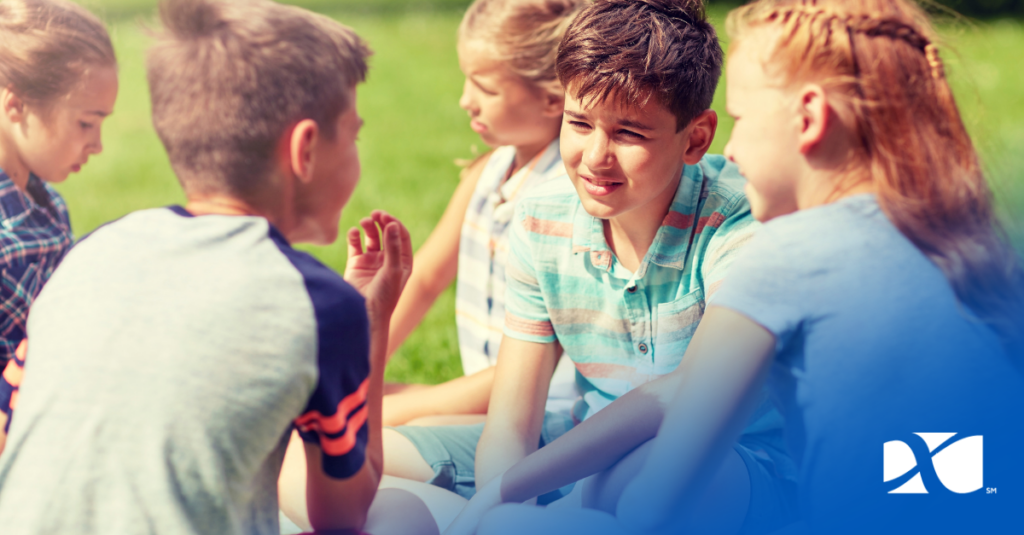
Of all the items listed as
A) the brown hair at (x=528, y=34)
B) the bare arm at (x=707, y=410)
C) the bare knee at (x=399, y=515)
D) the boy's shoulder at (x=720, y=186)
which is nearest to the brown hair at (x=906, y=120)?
the bare arm at (x=707, y=410)

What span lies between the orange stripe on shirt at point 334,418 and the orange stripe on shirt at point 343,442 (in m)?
0.01

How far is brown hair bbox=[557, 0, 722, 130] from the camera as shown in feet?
5.90

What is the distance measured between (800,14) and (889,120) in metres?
0.22

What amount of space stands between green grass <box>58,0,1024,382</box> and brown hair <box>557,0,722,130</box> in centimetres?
21

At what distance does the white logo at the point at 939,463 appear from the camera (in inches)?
56.8

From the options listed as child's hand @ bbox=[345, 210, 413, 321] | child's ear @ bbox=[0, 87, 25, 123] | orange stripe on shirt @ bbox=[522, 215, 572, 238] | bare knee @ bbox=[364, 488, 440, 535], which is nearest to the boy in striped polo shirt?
orange stripe on shirt @ bbox=[522, 215, 572, 238]

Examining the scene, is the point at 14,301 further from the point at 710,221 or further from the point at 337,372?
the point at 710,221

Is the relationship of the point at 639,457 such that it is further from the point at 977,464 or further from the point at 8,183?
the point at 8,183

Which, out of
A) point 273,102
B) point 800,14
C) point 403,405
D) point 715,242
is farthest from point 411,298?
point 800,14

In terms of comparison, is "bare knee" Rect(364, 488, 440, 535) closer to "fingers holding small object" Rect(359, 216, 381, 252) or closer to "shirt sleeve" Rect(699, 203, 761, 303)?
"fingers holding small object" Rect(359, 216, 381, 252)

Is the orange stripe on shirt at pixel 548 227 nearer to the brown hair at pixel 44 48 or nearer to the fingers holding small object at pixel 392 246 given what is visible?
the fingers holding small object at pixel 392 246

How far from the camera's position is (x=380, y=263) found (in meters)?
1.82

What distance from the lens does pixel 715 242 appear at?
6.16 feet

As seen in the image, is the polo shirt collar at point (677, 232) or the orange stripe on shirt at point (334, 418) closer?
the orange stripe on shirt at point (334, 418)
